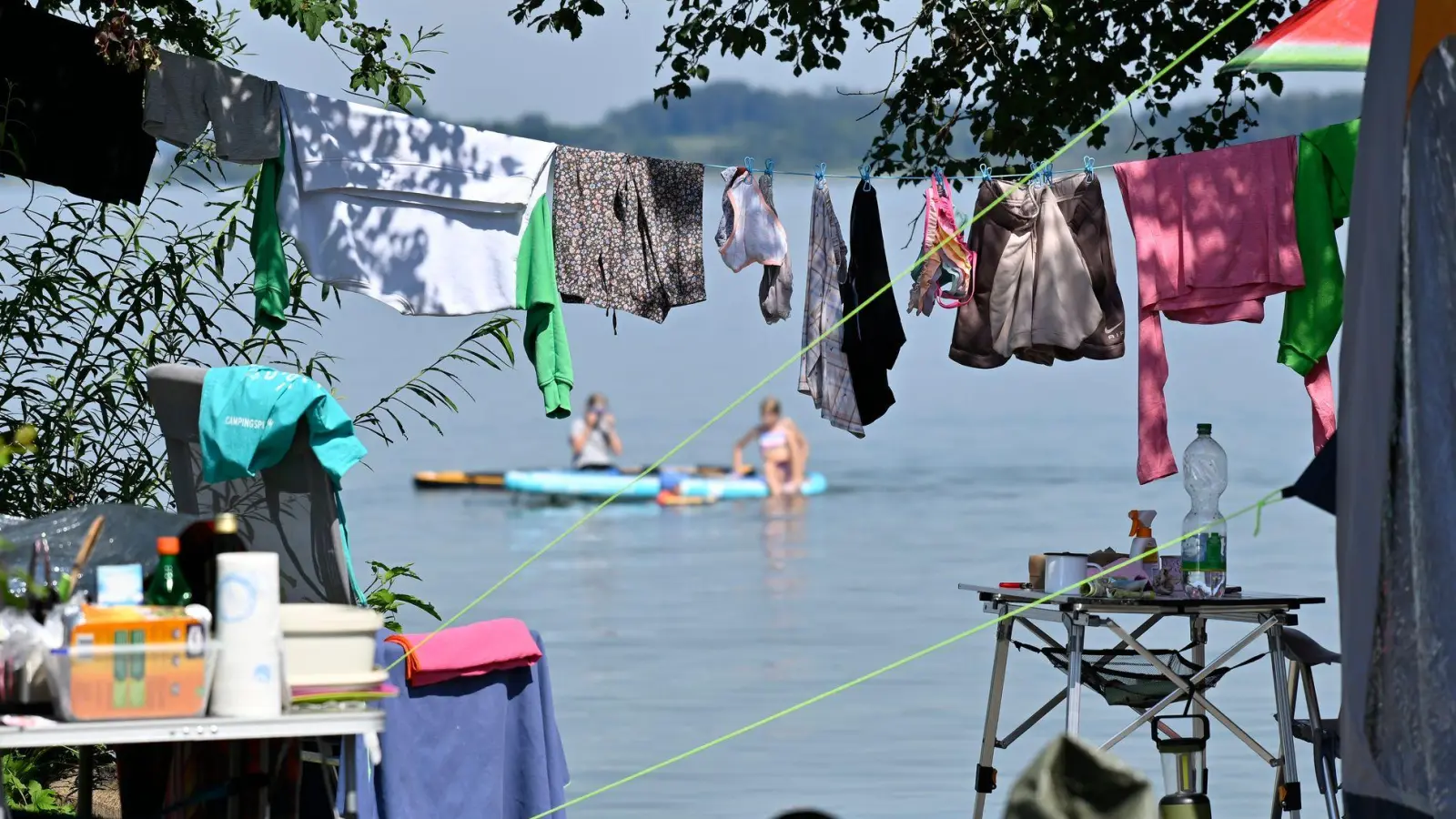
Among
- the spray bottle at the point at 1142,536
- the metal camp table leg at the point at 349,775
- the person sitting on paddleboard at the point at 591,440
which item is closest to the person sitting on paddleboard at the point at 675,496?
the person sitting on paddleboard at the point at 591,440

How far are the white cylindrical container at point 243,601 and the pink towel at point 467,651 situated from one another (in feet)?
3.63

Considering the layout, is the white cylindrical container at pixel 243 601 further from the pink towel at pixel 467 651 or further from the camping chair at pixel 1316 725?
the camping chair at pixel 1316 725

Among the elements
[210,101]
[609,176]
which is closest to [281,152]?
[210,101]

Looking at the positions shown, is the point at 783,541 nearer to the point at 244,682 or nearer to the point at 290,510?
the point at 290,510

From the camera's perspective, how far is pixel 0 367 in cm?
563

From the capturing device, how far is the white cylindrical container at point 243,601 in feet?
9.38

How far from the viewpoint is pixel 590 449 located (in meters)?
22.7

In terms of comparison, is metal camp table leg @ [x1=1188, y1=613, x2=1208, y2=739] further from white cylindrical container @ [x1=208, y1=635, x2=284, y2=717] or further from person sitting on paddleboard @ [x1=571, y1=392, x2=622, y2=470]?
person sitting on paddleboard @ [x1=571, y1=392, x2=622, y2=470]

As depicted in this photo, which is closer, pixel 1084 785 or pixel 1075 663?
pixel 1084 785

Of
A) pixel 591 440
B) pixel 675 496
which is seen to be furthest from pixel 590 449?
pixel 675 496

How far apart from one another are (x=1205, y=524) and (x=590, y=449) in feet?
61.5

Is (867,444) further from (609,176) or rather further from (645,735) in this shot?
(609,176)

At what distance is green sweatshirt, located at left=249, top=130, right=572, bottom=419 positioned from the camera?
4.62 metres

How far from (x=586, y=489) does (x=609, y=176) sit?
56.8 ft
